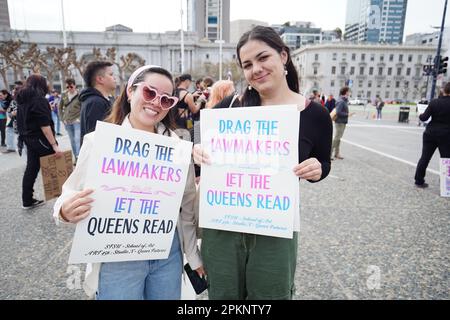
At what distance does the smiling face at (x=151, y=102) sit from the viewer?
1.44 metres

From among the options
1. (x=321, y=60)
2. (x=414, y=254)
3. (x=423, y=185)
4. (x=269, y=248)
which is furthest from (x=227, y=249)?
(x=321, y=60)

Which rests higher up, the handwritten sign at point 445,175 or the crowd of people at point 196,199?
the crowd of people at point 196,199

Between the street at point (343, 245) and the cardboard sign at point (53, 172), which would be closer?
the street at point (343, 245)

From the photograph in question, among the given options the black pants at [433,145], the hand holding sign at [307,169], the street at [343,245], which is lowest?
the street at [343,245]

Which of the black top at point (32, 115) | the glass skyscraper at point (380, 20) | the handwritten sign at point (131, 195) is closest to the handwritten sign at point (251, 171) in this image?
the handwritten sign at point (131, 195)

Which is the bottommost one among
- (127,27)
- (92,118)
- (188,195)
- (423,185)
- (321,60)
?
(423,185)

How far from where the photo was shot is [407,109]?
20234 mm

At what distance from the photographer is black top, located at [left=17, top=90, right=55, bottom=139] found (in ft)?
13.1

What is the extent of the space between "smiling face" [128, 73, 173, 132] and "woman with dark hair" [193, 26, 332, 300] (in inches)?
10.8

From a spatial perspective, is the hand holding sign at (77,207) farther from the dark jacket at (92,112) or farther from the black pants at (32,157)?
the black pants at (32,157)

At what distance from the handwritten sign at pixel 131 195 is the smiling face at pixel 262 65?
19.3 inches

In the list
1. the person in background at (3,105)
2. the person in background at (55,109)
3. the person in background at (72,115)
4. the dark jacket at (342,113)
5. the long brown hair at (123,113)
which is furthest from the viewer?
the person in background at (55,109)

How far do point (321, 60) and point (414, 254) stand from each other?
279 ft
